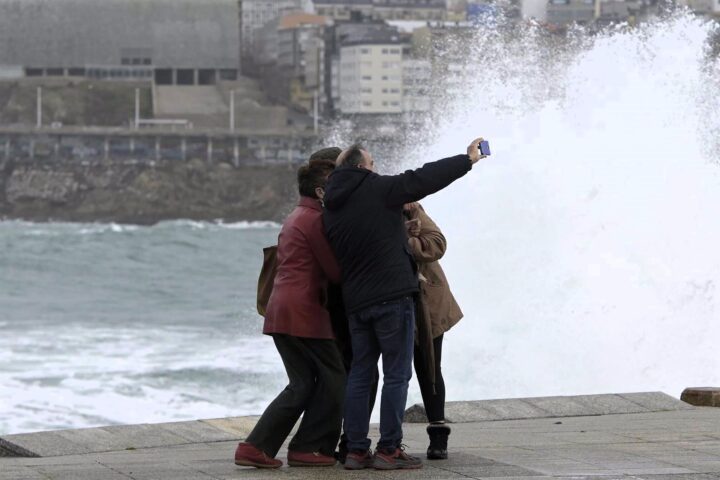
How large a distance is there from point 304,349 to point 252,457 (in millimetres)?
477

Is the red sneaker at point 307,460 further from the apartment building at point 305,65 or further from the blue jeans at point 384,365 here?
the apartment building at point 305,65

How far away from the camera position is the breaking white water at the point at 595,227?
16.5 metres

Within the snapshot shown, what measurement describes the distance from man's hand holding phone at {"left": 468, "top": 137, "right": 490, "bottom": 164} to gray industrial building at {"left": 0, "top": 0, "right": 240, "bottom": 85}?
429 ft

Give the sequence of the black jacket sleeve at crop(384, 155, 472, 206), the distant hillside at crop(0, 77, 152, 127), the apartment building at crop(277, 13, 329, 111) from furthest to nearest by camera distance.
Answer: the apartment building at crop(277, 13, 329, 111) → the distant hillside at crop(0, 77, 152, 127) → the black jacket sleeve at crop(384, 155, 472, 206)

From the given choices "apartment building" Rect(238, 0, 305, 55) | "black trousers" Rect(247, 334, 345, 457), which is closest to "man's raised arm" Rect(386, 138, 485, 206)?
"black trousers" Rect(247, 334, 345, 457)

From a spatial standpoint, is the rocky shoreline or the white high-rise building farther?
the white high-rise building

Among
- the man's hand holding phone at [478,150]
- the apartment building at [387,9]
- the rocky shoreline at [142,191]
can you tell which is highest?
the man's hand holding phone at [478,150]

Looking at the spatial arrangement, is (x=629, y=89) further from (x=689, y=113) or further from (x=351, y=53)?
(x=351, y=53)

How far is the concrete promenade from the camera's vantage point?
6664mm

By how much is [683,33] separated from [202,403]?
10873 mm

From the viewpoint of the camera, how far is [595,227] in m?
20.0

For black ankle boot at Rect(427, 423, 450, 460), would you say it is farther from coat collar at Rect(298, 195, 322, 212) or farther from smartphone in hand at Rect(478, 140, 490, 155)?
smartphone in hand at Rect(478, 140, 490, 155)

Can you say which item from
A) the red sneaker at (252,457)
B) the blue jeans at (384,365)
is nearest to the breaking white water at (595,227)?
the blue jeans at (384,365)

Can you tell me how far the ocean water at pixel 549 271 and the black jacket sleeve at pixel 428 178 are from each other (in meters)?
8.81
